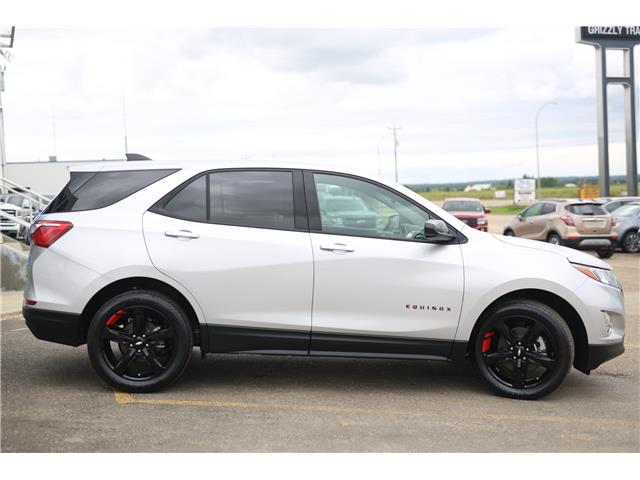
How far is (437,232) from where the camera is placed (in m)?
5.69

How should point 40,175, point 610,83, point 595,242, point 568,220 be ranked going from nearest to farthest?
point 595,242 < point 568,220 < point 610,83 < point 40,175

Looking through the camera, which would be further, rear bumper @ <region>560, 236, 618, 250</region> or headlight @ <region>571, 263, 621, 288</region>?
rear bumper @ <region>560, 236, 618, 250</region>

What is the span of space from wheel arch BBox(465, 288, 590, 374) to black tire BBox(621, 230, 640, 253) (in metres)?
15.9

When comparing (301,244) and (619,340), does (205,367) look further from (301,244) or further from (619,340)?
(619,340)

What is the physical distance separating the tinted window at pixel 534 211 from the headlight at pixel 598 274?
15500 millimetres

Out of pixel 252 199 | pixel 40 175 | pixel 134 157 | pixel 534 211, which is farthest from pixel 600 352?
pixel 40 175

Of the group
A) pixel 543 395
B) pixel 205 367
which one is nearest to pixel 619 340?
pixel 543 395

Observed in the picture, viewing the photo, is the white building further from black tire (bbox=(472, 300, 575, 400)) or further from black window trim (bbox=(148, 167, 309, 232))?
black tire (bbox=(472, 300, 575, 400))

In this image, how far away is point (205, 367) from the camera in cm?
682

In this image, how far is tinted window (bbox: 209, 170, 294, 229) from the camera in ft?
19.2

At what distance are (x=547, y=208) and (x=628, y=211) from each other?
7.73ft

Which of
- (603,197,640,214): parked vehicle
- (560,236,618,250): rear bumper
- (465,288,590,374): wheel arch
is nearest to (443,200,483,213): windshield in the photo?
(603,197,640,214): parked vehicle

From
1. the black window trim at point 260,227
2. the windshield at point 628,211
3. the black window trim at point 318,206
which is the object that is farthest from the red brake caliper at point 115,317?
the windshield at point 628,211

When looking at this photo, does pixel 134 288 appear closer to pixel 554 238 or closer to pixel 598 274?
pixel 598 274
